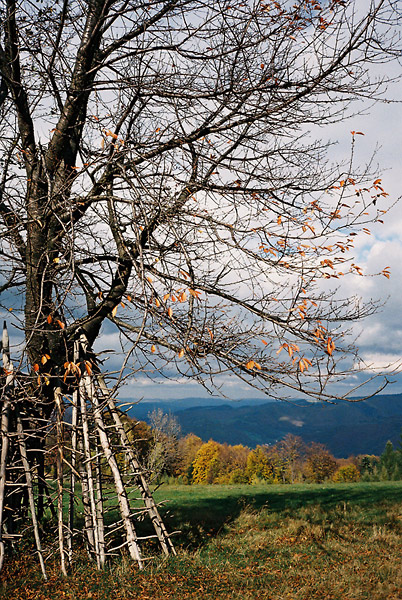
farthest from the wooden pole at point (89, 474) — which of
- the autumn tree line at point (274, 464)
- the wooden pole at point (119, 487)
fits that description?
the autumn tree line at point (274, 464)

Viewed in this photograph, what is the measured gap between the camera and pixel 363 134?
6105mm

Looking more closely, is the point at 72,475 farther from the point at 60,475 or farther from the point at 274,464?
the point at 274,464

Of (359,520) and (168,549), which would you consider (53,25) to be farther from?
(359,520)

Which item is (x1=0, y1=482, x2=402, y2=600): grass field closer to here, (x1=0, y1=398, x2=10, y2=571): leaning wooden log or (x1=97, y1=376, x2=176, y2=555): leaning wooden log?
(x1=97, y1=376, x2=176, y2=555): leaning wooden log

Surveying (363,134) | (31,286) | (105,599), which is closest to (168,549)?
(105,599)

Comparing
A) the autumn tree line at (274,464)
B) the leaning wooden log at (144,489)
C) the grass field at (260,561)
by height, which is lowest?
the autumn tree line at (274,464)

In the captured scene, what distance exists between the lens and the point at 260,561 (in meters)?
6.53

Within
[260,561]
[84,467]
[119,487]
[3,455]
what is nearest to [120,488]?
[119,487]

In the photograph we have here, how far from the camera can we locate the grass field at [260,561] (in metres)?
4.90

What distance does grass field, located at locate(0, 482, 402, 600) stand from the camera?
16.1 feet

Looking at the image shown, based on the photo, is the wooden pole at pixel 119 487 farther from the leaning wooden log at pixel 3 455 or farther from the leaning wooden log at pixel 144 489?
the leaning wooden log at pixel 3 455

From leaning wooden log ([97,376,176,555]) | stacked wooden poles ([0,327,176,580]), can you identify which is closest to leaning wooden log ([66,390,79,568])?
stacked wooden poles ([0,327,176,580])

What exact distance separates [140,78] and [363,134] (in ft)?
10.4

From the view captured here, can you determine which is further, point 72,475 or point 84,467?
point 84,467
